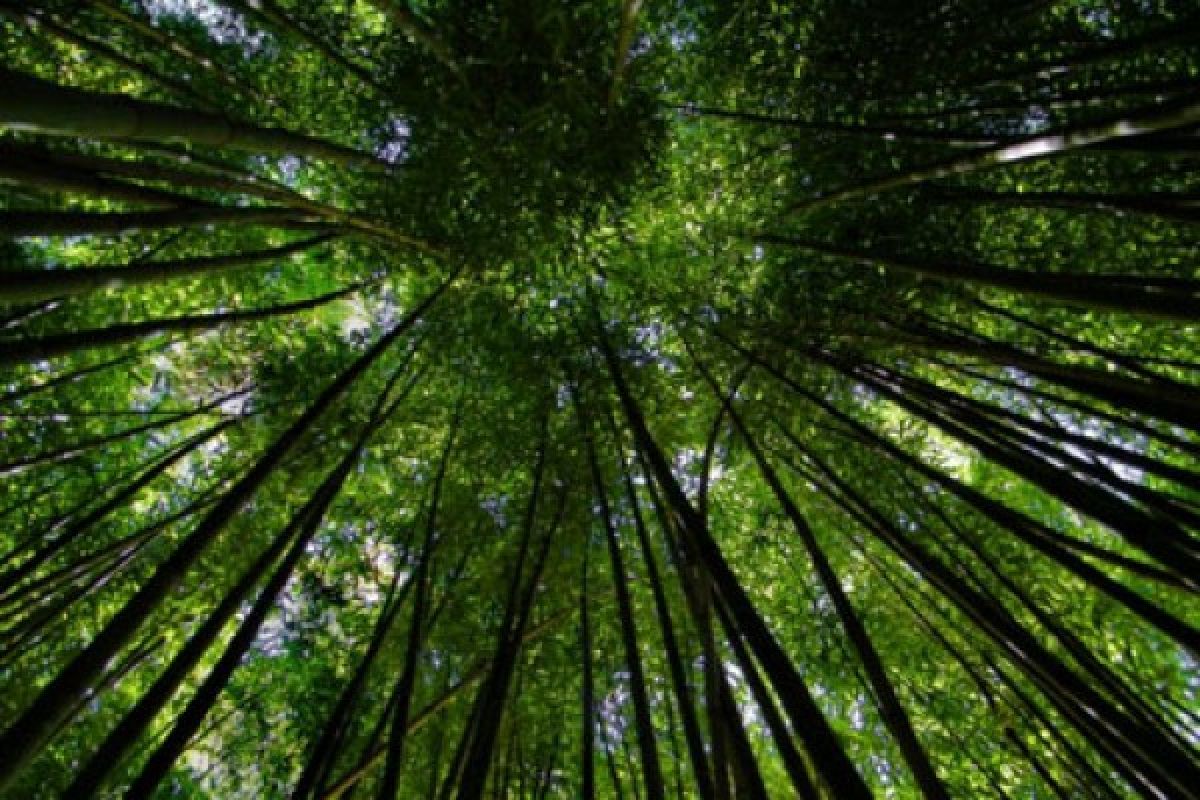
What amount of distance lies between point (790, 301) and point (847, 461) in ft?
3.43

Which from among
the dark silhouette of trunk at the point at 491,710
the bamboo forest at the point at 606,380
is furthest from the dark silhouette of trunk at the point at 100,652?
the dark silhouette of trunk at the point at 491,710

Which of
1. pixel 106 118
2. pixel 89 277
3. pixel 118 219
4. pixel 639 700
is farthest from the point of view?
pixel 639 700

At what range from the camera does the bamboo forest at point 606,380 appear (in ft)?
8.14

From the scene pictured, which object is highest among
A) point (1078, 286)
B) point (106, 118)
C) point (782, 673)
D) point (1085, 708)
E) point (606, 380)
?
point (606, 380)

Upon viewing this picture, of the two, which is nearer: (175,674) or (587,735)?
(175,674)

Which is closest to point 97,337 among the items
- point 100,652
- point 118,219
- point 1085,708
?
point 118,219

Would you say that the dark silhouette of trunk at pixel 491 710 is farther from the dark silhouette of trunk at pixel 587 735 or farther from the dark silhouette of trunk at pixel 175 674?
the dark silhouette of trunk at pixel 175 674

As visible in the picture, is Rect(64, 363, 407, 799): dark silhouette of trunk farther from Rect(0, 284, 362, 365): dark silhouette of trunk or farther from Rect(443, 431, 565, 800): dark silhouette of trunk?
Rect(0, 284, 362, 365): dark silhouette of trunk

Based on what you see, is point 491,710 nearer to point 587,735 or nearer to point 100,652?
point 587,735

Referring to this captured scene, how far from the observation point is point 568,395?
4.74 m

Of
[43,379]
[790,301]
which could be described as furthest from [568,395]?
[43,379]

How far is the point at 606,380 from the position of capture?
4434 mm

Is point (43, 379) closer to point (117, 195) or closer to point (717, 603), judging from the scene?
A: point (117, 195)

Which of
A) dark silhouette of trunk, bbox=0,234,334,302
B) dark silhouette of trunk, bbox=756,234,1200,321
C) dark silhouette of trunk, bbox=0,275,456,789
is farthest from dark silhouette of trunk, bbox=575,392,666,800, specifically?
dark silhouette of trunk, bbox=0,234,334,302
